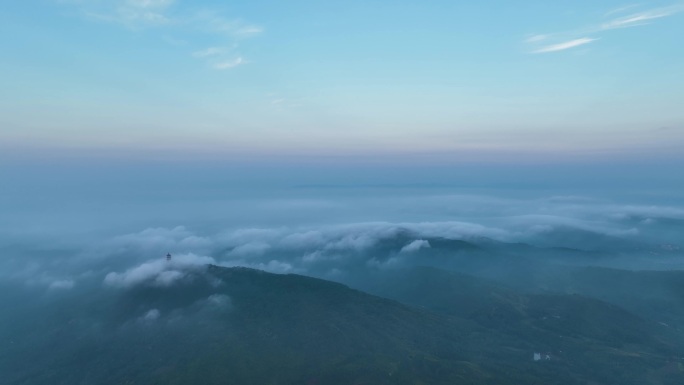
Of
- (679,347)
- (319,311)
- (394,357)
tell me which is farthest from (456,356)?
(679,347)

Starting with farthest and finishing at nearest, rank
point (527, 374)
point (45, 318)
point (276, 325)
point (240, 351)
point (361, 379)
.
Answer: point (45, 318), point (276, 325), point (240, 351), point (527, 374), point (361, 379)

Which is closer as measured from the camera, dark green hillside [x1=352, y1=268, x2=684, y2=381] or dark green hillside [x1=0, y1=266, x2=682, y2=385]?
dark green hillside [x1=0, y1=266, x2=682, y2=385]

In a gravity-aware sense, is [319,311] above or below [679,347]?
above

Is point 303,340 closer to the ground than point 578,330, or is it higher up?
higher up

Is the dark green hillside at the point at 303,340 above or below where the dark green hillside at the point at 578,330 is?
above

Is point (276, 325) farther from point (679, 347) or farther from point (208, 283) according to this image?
→ point (679, 347)

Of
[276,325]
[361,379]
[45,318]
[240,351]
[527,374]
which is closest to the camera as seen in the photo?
[361,379]

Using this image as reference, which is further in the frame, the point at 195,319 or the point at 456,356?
the point at 195,319

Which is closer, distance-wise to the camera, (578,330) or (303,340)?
(303,340)

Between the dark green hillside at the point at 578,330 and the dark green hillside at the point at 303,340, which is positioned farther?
the dark green hillside at the point at 578,330

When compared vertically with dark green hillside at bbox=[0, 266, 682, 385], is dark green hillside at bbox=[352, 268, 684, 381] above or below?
below
